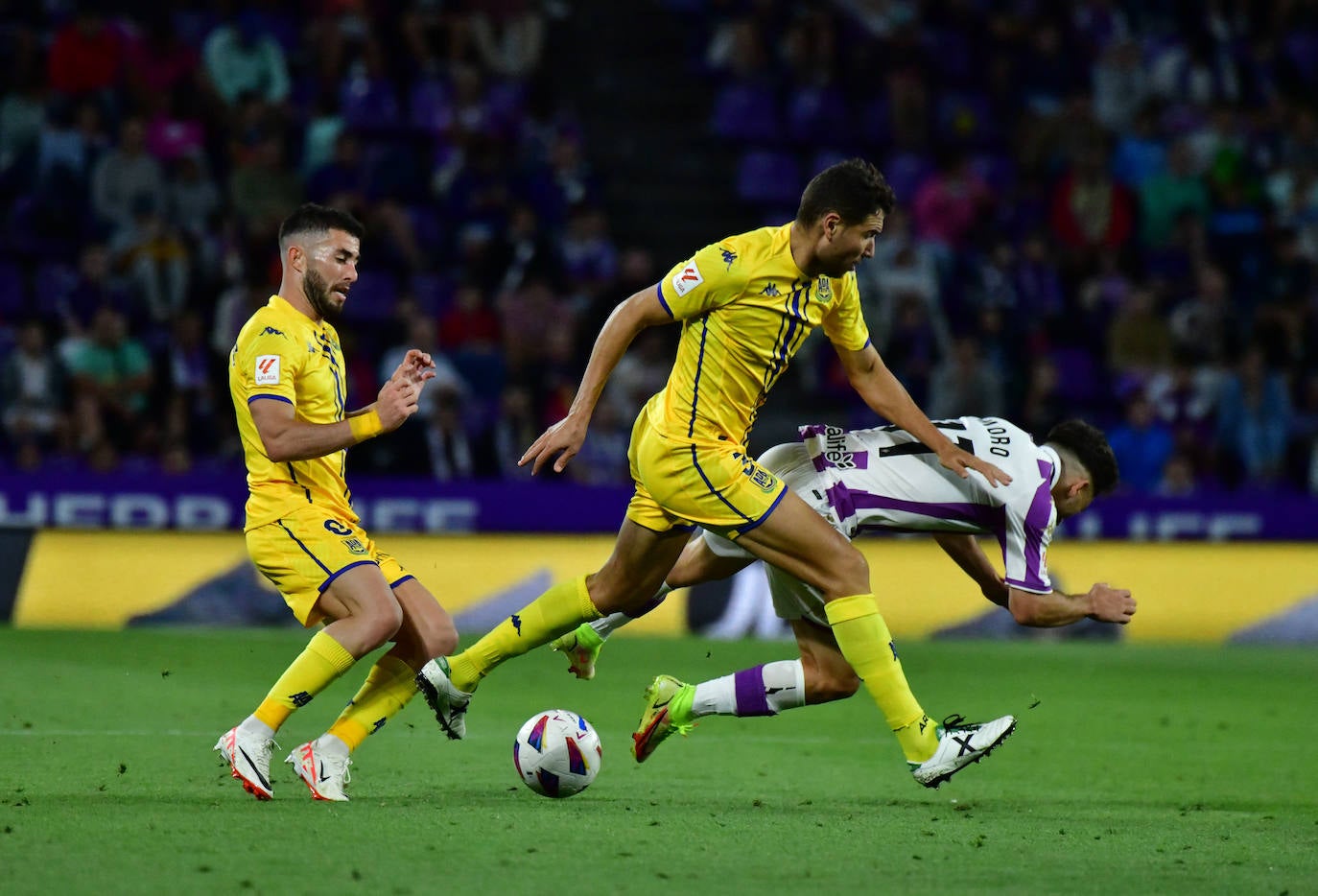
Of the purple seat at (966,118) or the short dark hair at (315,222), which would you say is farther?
the purple seat at (966,118)

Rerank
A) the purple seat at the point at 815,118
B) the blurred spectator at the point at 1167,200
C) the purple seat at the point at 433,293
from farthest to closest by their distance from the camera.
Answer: the purple seat at the point at 815,118 → the blurred spectator at the point at 1167,200 → the purple seat at the point at 433,293

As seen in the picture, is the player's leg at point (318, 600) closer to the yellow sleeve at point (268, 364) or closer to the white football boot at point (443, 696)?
the white football boot at point (443, 696)

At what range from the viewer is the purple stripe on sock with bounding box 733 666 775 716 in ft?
22.1

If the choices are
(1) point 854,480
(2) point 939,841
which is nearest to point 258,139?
(1) point 854,480

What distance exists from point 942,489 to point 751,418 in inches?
29.6

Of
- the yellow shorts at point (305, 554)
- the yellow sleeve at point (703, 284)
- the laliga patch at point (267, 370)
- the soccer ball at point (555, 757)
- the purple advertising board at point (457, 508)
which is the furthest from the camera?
the purple advertising board at point (457, 508)

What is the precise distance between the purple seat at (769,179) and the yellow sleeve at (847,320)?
10.5 m

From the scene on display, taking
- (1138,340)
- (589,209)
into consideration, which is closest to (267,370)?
(589,209)

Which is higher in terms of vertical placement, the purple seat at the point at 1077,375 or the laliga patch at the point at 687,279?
the laliga patch at the point at 687,279

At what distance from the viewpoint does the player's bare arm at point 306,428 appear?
5836mm

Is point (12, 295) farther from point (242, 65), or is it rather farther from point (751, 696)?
point (751, 696)

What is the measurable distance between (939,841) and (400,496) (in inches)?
322

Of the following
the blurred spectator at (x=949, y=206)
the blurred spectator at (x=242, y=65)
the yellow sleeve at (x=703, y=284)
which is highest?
the blurred spectator at (x=242, y=65)

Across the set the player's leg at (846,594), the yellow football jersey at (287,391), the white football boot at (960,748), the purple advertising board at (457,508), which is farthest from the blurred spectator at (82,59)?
the white football boot at (960,748)
